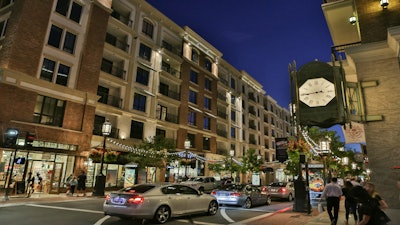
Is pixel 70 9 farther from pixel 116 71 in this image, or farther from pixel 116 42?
pixel 116 71

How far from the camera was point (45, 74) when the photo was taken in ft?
74.7

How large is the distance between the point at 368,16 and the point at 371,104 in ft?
9.56

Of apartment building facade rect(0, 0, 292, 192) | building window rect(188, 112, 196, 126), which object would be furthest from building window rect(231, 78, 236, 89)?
building window rect(188, 112, 196, 126)

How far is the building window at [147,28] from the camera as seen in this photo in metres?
34.2

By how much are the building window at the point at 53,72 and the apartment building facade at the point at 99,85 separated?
0.08 m

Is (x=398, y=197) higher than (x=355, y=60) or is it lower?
lower

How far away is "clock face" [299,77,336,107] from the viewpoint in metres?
6.62

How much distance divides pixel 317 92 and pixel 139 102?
2665 cm

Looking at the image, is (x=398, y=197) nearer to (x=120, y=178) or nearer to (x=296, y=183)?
(x=296, y=183)

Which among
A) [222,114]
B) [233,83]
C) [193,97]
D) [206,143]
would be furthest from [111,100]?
[233,83]

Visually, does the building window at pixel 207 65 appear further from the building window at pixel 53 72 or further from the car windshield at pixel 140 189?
the car windshield at pixel 140 189

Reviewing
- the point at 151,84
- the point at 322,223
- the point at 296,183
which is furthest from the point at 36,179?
the point at 322,223

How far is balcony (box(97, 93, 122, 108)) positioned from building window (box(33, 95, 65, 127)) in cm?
505

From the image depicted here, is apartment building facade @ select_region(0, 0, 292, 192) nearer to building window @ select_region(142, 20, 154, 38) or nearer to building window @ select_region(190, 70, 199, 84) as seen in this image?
building window @ select_region(142, 20, 154, 38)
